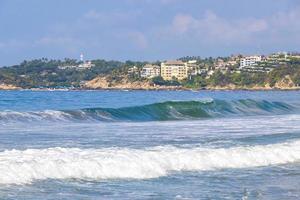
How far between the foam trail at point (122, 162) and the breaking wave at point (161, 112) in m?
18.5

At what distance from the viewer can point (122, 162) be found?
15180 mm

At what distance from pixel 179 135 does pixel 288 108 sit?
123 feet

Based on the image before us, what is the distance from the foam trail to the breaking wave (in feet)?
60.8

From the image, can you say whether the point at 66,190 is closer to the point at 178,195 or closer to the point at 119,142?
the point at 178,195

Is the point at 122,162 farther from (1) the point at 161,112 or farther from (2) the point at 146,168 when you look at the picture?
(1) the point at 161,112

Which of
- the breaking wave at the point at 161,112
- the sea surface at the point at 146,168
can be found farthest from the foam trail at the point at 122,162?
the breaking wave at the point at 161,112

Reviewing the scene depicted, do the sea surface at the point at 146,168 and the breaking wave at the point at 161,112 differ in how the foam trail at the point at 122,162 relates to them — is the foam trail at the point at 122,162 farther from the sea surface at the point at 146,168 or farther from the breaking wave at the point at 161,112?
the breaking wave at the point at 161,112

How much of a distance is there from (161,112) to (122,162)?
32758 millimetres

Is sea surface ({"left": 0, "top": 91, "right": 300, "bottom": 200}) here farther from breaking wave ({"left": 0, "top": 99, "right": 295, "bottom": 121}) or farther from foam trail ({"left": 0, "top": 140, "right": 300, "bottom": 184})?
breaking wave ({"left": 0, "top": 99, "right": 295, "bottom": 121})

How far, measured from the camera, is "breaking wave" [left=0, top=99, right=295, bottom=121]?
1451 inches

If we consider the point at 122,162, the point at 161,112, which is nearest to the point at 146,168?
the point at 122,162

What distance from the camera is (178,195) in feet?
40.4

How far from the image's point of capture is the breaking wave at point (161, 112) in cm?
3684

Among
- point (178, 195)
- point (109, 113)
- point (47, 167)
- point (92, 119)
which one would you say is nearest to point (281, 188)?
point (178, 195)
